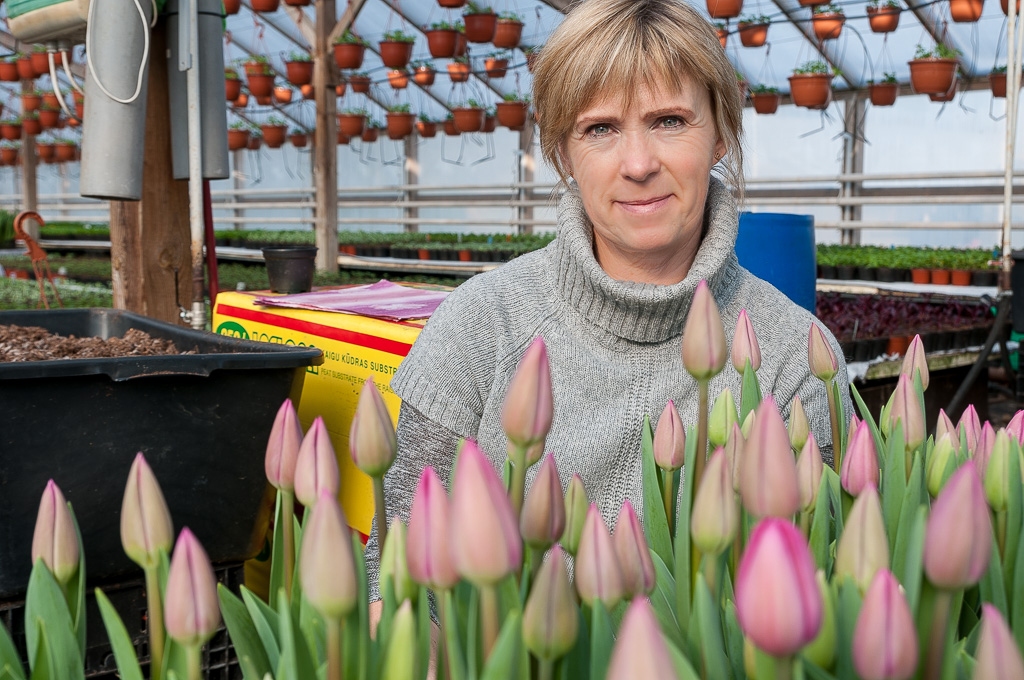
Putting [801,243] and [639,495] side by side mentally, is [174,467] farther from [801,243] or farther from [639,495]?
[801,243]

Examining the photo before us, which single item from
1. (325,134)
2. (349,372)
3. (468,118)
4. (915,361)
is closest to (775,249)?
(349,372)

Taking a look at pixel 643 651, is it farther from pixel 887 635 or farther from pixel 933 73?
pixel 933 73

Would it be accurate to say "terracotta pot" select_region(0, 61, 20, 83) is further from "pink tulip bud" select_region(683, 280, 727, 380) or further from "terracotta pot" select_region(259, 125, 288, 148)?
"pink tulip bud" select_region(683, 280, 727, 380)

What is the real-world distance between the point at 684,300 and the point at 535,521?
2.80 feet

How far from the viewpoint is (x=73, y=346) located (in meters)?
1.55

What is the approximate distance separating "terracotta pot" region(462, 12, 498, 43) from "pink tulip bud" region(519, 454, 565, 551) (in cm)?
787

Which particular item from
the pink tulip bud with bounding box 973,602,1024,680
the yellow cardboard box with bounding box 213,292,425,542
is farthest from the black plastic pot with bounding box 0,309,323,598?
the pink tulip bud with bounding box 973,602,1024,680

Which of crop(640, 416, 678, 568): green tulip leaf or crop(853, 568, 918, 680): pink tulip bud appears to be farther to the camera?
crop(640, 416, 678, 568): green tulip leaf

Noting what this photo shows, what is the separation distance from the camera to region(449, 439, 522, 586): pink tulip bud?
0.31 meters

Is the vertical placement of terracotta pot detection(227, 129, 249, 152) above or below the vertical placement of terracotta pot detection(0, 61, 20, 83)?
below

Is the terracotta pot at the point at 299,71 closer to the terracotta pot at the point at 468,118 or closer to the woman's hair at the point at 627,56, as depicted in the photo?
the terracotta pot at the point at 468,118

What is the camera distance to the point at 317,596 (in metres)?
0.33

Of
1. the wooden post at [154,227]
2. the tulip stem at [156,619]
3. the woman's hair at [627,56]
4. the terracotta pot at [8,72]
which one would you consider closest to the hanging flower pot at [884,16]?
the wooden post at [154,227]

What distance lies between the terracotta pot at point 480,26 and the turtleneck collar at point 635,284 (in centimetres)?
692
